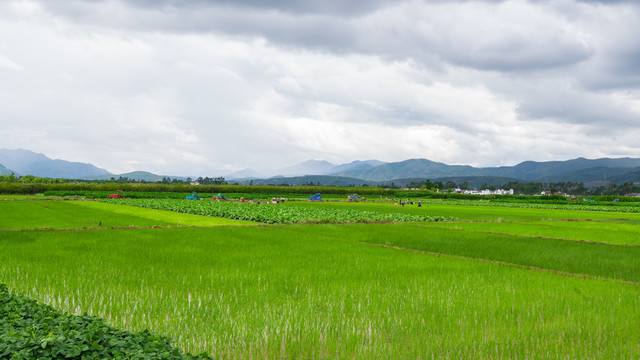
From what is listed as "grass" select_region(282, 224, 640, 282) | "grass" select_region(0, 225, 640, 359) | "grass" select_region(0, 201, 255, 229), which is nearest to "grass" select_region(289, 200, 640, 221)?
"grass" select_region(282, 224, 640, 282)

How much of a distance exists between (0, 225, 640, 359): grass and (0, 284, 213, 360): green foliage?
0.80 meters

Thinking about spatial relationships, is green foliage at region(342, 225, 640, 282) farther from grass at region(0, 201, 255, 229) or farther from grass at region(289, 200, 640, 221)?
grass at region(289, 200, 640, 221)

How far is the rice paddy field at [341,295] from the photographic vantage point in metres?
6.07

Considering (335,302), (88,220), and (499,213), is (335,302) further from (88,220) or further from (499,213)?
(499,213)

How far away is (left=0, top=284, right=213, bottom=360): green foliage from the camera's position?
15.6 ft

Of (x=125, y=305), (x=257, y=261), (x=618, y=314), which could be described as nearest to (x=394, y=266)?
(x=257, y=261)

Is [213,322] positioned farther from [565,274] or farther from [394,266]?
[565,274]

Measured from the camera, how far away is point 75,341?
16.4 feet

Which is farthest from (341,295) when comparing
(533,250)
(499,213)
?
(499,213)

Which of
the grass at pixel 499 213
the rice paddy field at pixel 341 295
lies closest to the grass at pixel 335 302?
the rice paddy field at pixel 341 295

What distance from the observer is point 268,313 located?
23.8 ft

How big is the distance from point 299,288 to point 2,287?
5735 mm

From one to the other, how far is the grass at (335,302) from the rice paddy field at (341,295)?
0.10 ft

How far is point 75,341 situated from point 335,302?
445 centimetres
